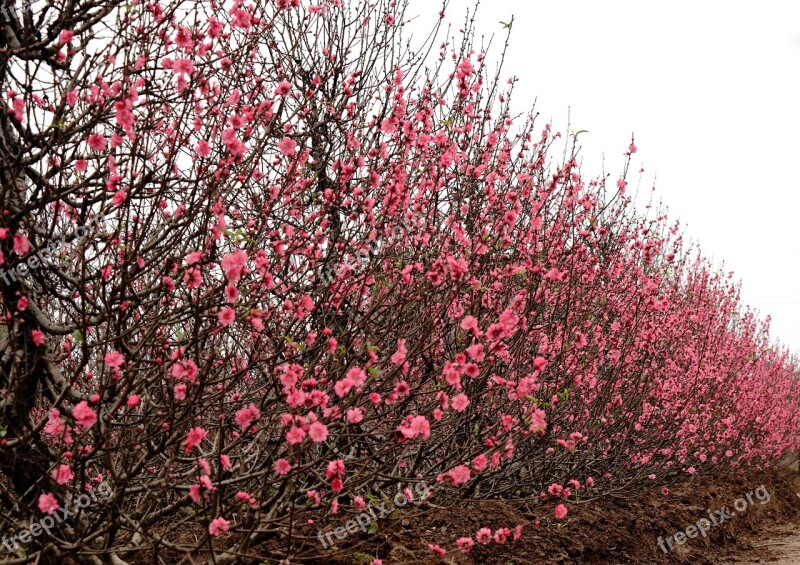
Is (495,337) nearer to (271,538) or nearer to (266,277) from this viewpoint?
(266,277)

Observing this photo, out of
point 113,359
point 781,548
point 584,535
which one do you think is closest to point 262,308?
point 113,359

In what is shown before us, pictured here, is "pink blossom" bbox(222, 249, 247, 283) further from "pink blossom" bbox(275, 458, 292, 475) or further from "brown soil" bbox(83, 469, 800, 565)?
"brown soil" bbox(83, 469, 800, 565)

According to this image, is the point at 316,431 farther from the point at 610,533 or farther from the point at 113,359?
the point at 610,533

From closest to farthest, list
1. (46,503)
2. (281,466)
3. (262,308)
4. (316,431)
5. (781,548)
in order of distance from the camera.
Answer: (316,431)
(281,466)
(46,503)
(262,308)
(781,548)

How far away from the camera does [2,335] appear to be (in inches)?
183

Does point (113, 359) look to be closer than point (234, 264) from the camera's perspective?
No

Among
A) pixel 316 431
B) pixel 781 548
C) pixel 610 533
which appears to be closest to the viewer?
pixel 316 431

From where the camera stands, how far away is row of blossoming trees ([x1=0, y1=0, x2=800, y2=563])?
3.11 m

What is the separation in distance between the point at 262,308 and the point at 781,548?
366 inches

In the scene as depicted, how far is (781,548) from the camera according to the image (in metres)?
9.58

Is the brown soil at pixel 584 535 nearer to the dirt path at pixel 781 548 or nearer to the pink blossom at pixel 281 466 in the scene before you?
the dirt path at pixel 781 548

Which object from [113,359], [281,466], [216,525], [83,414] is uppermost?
[113,359]

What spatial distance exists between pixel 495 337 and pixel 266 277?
114 cm

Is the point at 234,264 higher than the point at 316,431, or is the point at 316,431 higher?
the point at 234,264
